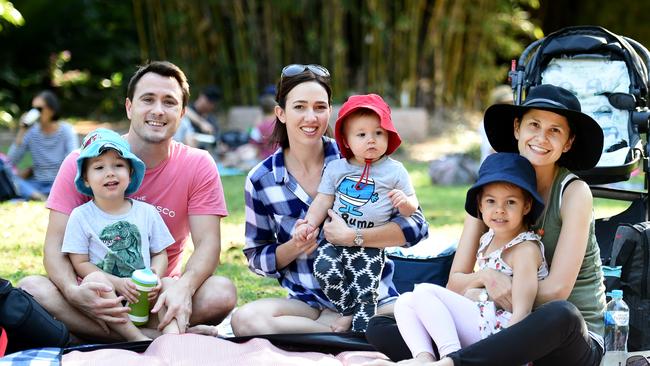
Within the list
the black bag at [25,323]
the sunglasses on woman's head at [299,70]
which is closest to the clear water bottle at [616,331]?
the sunglasses on woman's head at [299,70]

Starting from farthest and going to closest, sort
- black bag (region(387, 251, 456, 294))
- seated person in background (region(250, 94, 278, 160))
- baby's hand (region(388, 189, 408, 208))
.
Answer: seated person in background (region(250, 94, 278, 160)) → black bag (region(387, 251, 456, 294)) → baby's hand (region(388, 189, 408, 208))

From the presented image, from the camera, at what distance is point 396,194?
11.2 ft

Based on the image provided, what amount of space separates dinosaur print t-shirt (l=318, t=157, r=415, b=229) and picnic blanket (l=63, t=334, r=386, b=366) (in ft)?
1.59

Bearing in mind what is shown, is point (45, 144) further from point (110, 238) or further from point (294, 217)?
point (294, 217)

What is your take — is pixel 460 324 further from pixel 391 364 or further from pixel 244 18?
pixel 244 18

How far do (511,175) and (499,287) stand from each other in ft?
1.16

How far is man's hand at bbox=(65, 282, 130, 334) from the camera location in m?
3.43

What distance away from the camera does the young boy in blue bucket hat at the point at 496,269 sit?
2.94 metres

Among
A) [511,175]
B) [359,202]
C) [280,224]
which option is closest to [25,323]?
[280,224]

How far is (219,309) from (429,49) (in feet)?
29.3

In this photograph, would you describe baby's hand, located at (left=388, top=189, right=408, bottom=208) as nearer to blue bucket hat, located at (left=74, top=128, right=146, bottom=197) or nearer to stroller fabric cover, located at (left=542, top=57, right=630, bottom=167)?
blue bucket hat, located at (left=74, top=128, right=146, bottom=197)

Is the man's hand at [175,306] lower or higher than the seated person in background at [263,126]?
lower

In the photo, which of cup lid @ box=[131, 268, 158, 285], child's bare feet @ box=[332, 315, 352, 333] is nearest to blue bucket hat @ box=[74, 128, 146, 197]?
cup lid @ box=[131, 268, 158, 285]

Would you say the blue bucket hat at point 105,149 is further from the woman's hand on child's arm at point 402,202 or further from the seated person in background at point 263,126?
the seated person in background at point 263,126
